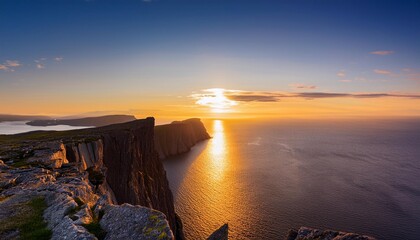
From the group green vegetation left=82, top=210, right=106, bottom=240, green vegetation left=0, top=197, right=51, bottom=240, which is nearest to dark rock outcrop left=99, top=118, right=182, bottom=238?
green vegetation left=0, top=197, right=51, bottom=240

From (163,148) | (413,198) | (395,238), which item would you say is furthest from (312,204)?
(163,148)

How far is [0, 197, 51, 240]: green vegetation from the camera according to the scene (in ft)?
48.6

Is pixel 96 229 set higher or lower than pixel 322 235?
lower

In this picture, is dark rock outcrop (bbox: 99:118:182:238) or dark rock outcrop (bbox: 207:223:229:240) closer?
dark rock outcrop (bbox: 207:223:229:240)

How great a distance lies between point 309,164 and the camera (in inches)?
6024

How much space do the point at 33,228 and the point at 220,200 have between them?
82815 mm

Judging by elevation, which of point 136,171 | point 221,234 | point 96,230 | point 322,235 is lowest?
point 136,171

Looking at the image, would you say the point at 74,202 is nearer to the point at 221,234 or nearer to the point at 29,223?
the point at 29,223

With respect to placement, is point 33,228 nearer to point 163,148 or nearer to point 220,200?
point 220,200

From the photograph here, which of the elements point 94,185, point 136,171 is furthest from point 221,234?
point 136,171

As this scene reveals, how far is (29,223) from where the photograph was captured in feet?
53.2

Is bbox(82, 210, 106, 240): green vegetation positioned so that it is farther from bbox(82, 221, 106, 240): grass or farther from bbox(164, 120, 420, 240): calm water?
bbox(164, 120, 420, 240): calm water

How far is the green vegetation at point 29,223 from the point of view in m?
14.8

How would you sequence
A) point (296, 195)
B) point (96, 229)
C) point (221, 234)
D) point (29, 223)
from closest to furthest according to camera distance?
point (96, 229)
point (29, 223)
point (221, 234)
point (296, 195)
